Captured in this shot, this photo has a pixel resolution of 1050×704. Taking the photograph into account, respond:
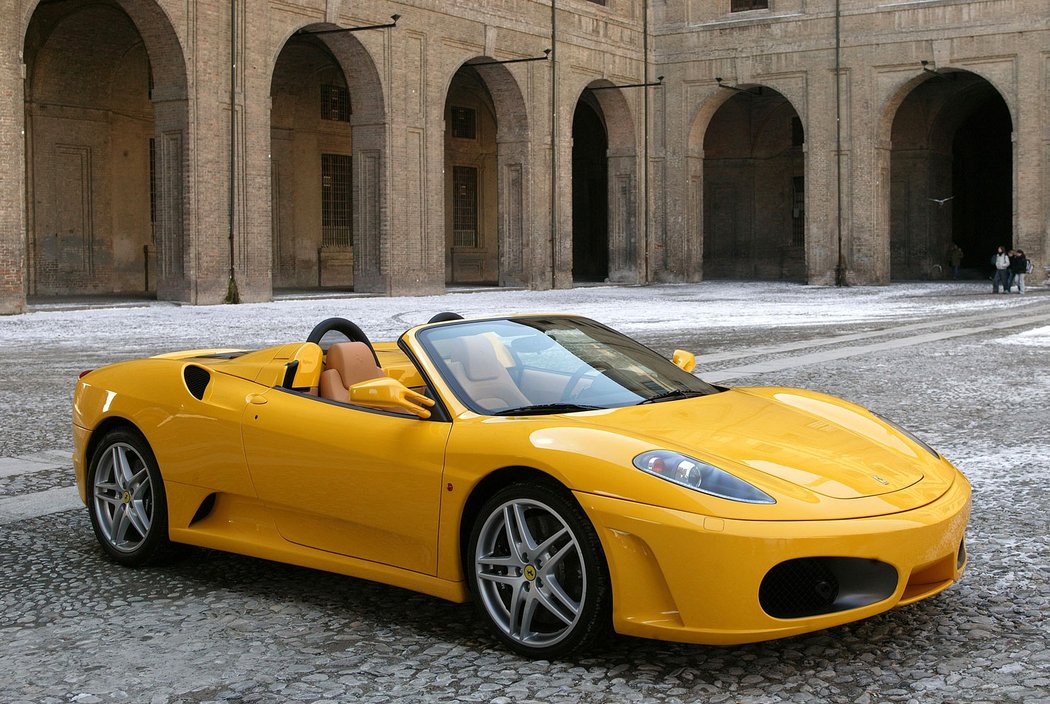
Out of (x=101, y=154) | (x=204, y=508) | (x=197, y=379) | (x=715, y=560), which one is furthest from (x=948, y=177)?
(x=715, y=560)

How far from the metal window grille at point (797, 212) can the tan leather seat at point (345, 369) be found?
38.5m

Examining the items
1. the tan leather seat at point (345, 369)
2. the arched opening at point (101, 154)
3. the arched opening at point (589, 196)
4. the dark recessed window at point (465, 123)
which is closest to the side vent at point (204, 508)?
the tan leather seat at point (345, 369)

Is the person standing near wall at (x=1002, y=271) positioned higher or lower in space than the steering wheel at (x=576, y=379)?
higher

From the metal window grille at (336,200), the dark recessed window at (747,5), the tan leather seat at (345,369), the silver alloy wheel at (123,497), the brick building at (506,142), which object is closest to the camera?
the tan leather seat at (345,369)

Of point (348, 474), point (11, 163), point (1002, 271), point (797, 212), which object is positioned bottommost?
point (348, 474)

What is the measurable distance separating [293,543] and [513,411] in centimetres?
100

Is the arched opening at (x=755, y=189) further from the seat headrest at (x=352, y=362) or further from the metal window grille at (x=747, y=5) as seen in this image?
the seat headrest at (x=352, y=362)

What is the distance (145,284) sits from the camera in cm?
3044

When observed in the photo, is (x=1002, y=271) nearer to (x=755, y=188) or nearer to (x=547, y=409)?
(x=755, y=188)

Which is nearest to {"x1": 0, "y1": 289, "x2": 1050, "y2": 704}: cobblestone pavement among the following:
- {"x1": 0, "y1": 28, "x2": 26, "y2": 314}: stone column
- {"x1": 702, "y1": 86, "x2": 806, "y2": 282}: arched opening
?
{"x1": 0, "y1": 28, "x2": 26, "y2": 314}: stone column

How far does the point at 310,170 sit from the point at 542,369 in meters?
30.3

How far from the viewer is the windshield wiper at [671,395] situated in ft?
15.5

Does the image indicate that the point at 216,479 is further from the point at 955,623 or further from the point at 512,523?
the point at 955,623

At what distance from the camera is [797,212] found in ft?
139
